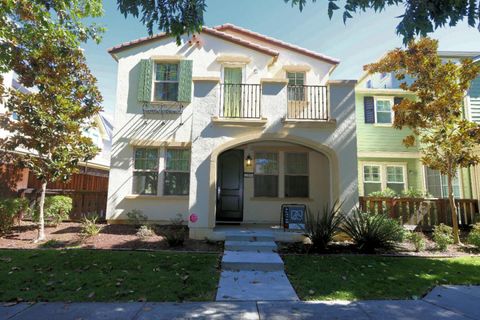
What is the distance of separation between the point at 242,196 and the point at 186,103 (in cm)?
400

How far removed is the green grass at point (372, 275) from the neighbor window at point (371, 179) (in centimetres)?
620

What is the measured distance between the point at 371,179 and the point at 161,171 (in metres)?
9.04

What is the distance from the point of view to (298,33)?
11672mm

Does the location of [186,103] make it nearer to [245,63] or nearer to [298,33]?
[245,63]

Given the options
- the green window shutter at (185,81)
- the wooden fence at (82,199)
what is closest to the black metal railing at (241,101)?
the green window shutter at (185,81)

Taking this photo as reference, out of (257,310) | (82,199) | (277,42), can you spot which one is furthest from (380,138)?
(82,199)

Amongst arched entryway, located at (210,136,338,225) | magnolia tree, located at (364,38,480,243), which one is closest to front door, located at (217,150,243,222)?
arched entryway, located at (210,136,338,225)

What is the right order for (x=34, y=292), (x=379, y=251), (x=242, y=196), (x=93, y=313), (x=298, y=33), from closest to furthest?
(x=93, y=313) → (x=34, y=292) → (x=379, y=251) → (x=242, y=196) → (x=298, y=33)

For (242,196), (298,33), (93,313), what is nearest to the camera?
(93,313)

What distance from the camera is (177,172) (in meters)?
10.6

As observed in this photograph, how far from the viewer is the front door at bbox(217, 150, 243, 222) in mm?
10328

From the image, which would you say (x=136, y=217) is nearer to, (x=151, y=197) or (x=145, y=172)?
(x=151, y=197)

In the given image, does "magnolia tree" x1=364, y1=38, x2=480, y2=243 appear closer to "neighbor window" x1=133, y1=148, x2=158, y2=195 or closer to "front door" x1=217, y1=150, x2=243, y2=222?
"front door" x1=217, y1=150, x2=243, y2=222

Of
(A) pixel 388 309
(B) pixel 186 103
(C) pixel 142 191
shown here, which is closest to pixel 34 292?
(A) pixel 388 309
